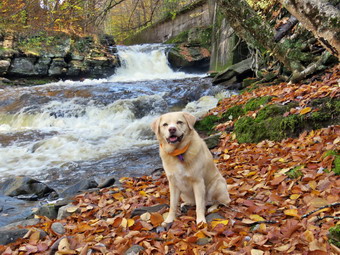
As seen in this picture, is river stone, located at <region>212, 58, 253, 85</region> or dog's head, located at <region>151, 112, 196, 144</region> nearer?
dog's head, located at <region>151, 112, 196, 144</region>

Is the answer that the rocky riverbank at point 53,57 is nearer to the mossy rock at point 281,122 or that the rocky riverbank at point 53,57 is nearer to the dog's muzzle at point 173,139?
the mossy rock at point 281,122

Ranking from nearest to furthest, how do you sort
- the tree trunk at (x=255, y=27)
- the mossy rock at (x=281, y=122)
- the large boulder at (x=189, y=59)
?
the mossy rock at (x=281, y=122) < the tree trunk at (x=255, y=27) < the large boulder at (x=189, y=59)

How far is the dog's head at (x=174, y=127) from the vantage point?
3.55 m

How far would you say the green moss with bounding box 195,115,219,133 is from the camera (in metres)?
9.23

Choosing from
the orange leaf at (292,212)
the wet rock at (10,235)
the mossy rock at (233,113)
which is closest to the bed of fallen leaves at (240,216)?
the orange leaf at (292,212)

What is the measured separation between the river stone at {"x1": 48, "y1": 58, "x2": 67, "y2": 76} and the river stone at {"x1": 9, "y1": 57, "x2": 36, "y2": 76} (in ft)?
4.51

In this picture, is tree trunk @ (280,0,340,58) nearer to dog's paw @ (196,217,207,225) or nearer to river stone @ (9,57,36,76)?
dog's paw @ (196,217,207,225)

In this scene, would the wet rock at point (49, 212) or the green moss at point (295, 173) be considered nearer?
the green moss at point (295, 173)

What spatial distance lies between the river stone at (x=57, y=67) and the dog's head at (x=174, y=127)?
21.4 metres

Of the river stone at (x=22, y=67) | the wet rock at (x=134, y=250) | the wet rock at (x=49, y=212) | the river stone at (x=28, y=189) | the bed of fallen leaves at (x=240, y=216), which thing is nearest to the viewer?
the bed of fallen leaves at (x=240, y=216)

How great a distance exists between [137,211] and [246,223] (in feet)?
5.16

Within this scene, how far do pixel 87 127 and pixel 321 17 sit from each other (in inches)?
422

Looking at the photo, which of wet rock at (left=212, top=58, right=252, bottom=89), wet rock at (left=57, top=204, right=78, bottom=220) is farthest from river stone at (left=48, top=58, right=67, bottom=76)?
wet rock at (left=57, top=204, right=78, bottom=220)

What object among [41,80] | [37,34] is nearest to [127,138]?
[41,80]
